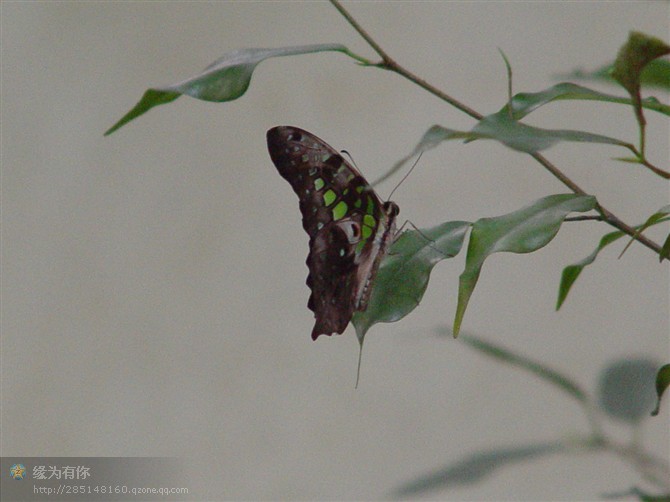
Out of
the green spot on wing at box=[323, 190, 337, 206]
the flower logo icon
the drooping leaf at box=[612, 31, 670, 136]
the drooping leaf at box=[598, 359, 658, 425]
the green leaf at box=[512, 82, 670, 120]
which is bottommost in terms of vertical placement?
the flower logo icon

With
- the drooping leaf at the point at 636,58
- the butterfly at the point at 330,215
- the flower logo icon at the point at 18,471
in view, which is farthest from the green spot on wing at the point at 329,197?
the flower logo icon at the point at 18,471

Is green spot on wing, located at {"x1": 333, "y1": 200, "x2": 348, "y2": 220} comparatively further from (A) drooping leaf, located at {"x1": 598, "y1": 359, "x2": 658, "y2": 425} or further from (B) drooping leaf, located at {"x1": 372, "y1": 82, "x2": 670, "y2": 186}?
(A) drooping leaf, located at {"x1": 598, "y1": 359, "x2": 658, "y2": 425}

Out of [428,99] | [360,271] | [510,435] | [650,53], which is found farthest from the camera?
[428,99]

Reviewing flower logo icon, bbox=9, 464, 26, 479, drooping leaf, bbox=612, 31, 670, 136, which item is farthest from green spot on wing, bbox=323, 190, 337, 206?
flower logo icon, bbox=9, 464, 26, 479

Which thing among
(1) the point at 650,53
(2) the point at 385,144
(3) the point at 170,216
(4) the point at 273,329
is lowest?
(4) the point at 273,329

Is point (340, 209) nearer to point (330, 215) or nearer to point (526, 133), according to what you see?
point (330, 215)

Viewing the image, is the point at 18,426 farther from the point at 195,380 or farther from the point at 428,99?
the point at 428,99

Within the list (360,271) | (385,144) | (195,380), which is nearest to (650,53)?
(360,271)

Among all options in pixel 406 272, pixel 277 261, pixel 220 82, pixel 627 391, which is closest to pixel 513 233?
pixel 406 272
